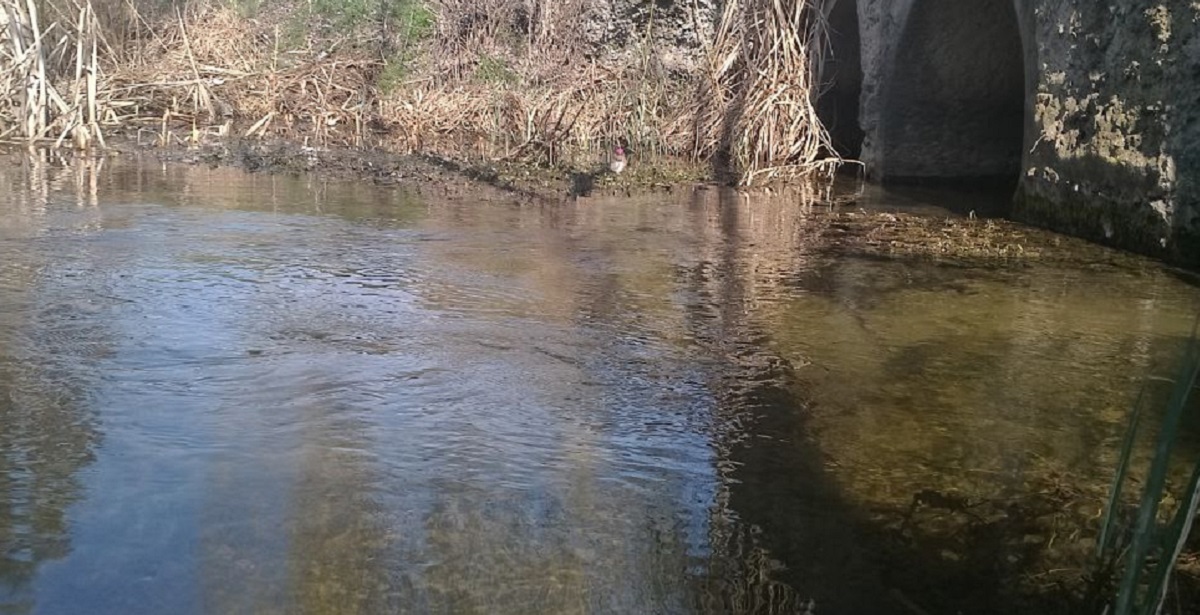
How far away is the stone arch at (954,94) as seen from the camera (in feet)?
32.2

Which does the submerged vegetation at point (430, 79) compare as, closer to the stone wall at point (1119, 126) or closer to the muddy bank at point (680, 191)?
the muddy bank at point (680, 191)

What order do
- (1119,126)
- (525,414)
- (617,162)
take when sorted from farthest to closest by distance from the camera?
1. (617,162)
2. (1119,126)
3. (525,414)

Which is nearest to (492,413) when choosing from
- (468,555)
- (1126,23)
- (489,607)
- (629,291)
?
(468,555)

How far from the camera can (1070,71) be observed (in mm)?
7664

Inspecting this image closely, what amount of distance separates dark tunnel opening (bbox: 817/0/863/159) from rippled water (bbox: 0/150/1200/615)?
6.19 metres

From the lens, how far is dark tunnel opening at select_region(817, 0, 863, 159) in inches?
490

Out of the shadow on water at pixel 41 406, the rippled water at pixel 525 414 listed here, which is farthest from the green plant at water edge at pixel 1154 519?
the shadow on water at pixel 41 406

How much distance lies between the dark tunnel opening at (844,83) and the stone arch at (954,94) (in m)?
1.78

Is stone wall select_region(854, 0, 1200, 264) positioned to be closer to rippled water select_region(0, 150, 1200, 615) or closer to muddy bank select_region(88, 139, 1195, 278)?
muddy bank select_region(88, 139, 1195, 278)

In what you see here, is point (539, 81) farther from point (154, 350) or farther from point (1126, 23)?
point (154, 350)

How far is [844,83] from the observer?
13.3m

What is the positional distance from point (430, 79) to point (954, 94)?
5.42 m

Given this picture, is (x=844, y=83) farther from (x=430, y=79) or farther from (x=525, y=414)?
(x=525, y=414)

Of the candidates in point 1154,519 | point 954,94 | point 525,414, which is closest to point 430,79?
point 954,94
